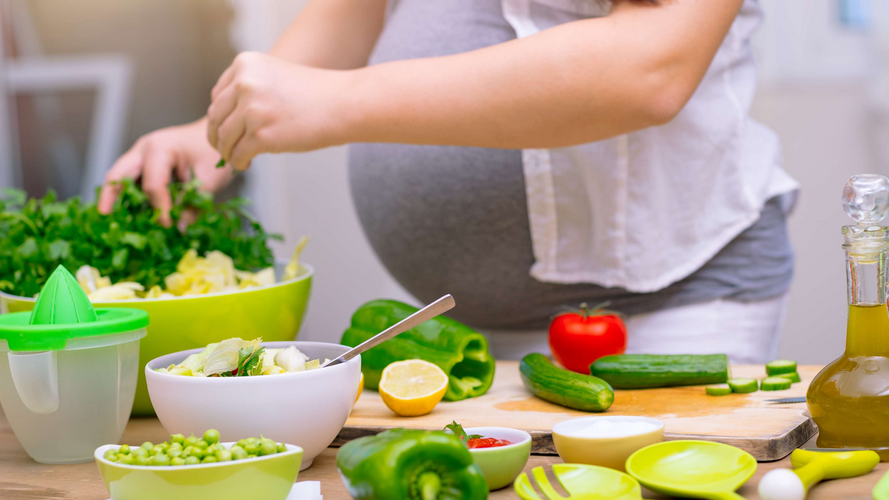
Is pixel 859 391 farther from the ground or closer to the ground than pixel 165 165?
closer to the ground

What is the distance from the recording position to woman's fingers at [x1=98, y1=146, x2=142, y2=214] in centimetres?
116

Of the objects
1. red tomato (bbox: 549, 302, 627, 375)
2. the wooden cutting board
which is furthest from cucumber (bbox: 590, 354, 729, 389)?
red tomato (bbox: 549, 302, 627, 375)

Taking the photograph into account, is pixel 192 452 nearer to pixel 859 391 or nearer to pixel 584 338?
pixel 859 391

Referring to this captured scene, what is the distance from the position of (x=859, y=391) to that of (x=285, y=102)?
711 millimetres

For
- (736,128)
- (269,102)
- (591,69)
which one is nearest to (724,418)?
(591,69)

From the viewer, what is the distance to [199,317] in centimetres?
89

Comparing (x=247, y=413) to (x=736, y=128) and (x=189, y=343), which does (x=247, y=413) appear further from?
(x=736, y=128)

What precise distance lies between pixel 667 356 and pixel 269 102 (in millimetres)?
614

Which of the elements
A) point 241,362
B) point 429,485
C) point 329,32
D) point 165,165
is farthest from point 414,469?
point 329,32

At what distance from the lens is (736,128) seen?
1.13 metres

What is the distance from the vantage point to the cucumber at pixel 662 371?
0.91m

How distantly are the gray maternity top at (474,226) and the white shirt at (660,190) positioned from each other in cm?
4

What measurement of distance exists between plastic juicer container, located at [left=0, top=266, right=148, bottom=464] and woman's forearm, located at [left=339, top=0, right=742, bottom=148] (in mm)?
380

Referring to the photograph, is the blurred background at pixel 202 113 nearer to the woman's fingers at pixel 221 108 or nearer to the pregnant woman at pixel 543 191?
the pregnant woman at pixel 543 191
